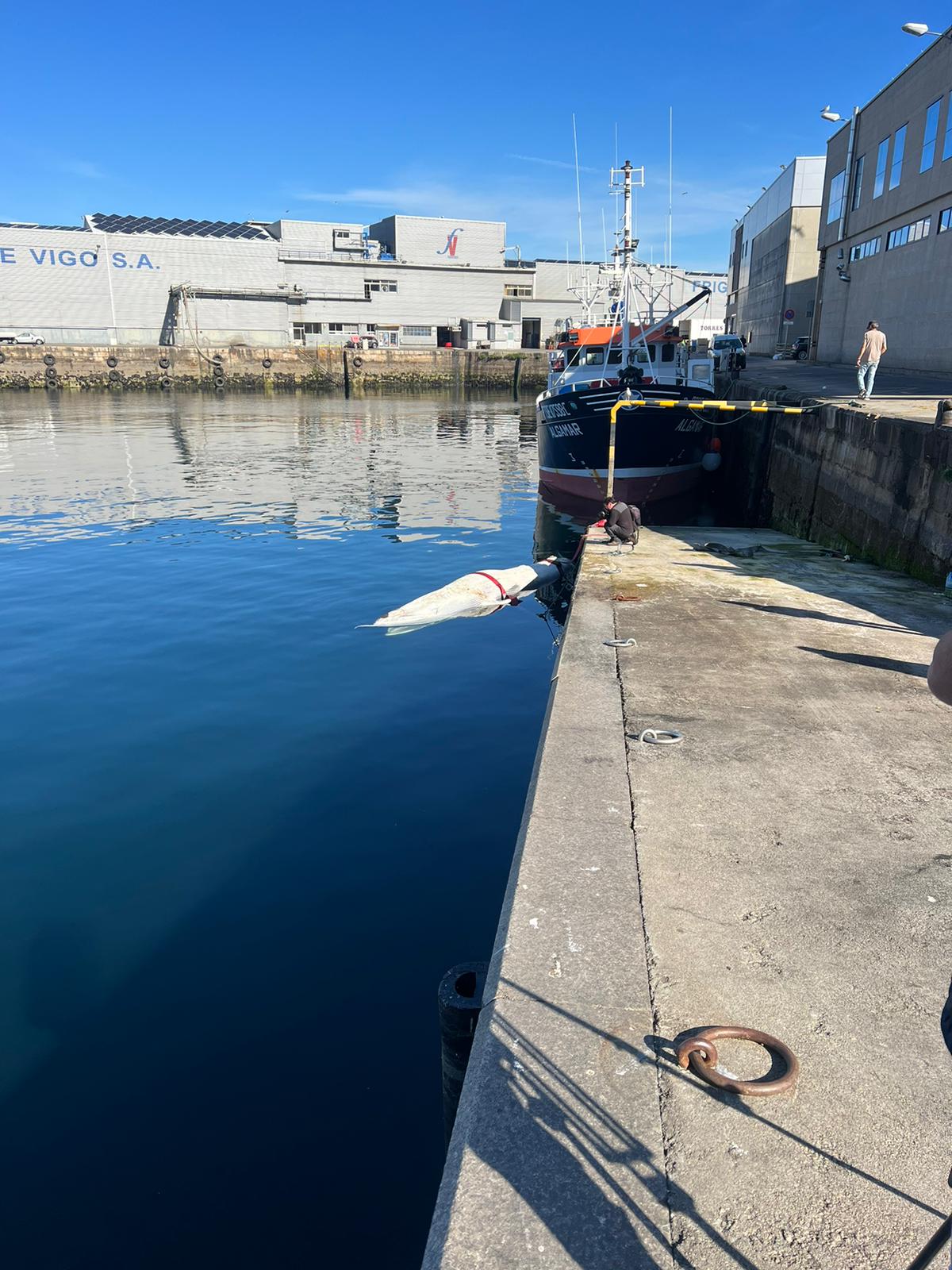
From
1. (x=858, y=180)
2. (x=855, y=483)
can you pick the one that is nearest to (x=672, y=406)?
(x=855, y=483)

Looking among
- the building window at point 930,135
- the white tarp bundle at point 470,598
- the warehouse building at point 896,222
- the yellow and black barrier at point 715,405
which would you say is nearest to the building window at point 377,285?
the warehouse building at point 896,222

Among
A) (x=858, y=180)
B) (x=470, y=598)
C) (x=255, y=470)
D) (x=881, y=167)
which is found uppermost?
(x=858, y=180)

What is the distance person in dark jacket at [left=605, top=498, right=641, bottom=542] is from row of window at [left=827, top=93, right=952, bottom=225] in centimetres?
2437

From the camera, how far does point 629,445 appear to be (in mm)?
19594

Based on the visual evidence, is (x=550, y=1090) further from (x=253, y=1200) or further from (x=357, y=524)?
(x=357, y=524)

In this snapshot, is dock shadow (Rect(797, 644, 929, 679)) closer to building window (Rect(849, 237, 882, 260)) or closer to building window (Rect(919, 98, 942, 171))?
building window (Rect(919, 98, 942, 171))

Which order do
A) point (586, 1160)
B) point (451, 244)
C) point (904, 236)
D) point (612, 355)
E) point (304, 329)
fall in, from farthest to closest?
point (451, 244) → point (304, 329) → point (904, 236) → point (612, 355) → point (586, 1160)

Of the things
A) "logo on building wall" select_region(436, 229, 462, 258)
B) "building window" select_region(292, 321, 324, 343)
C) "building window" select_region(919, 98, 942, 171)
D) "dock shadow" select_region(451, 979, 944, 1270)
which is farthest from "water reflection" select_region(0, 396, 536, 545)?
"logo on building wall" select_region(436, 229, 462, 258)

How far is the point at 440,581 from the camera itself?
50.8 feet

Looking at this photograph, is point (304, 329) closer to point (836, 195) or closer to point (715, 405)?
point (836, 195)

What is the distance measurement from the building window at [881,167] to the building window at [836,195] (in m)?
4.62

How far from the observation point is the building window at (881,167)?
34.5 m

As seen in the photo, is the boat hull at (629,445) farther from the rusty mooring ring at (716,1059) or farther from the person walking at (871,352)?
the rusty mooring ring at (716,1059)

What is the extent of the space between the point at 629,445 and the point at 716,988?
1749 centimetres
